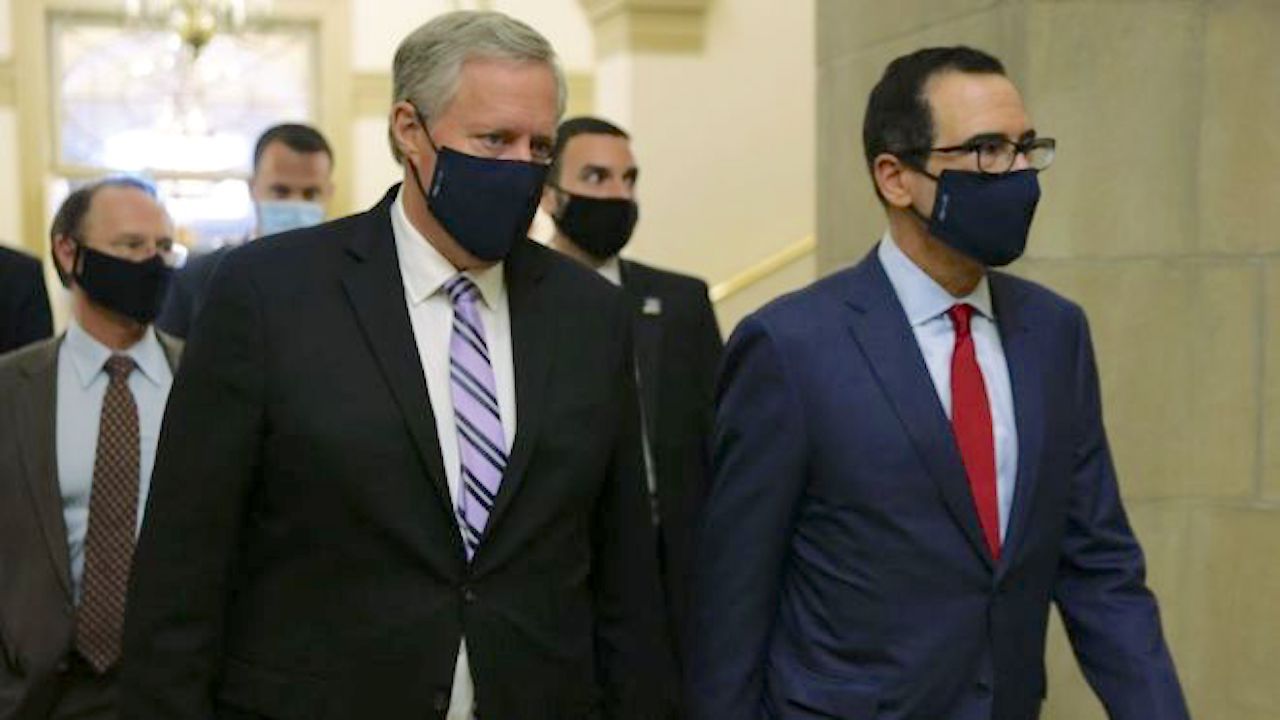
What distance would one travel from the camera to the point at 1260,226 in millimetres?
3770

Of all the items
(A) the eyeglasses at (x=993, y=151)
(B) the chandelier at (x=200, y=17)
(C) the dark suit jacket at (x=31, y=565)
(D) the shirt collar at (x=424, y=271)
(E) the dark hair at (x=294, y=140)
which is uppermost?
(B) the chandelier at (x=200, y=17)

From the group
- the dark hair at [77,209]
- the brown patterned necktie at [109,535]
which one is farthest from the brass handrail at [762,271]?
the brown patterned necktie at [109,535]

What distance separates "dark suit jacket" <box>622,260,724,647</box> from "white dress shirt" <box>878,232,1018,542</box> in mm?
1672

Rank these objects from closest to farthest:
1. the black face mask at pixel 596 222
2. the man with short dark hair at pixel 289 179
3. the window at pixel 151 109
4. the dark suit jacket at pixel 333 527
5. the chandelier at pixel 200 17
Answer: the dark suit jacket at pixel 333 527 < the black face mask at pixel 596 222 < the man with short dark hair at pixel 289 179 < the chandelier at pixel 200 17 < the window at pixel 151 109

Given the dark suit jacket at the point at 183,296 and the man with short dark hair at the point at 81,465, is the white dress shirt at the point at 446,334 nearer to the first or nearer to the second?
the man with short dark hair at the point at 81,465

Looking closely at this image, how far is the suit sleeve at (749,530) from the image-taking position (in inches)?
99.7

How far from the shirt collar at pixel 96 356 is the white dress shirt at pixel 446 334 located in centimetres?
127

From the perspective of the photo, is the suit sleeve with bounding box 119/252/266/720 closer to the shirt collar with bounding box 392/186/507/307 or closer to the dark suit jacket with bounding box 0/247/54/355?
the shirt collar with bounding box 392/186/507/307

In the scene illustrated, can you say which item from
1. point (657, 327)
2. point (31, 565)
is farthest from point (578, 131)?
point (31, 565)

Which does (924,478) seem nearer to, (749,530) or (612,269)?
(749,530)

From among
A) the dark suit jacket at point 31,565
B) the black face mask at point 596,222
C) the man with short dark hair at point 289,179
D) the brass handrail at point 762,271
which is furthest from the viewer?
the brass handrail at point 762,271

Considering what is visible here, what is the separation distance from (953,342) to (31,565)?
187 cm

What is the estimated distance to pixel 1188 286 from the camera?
3.77m

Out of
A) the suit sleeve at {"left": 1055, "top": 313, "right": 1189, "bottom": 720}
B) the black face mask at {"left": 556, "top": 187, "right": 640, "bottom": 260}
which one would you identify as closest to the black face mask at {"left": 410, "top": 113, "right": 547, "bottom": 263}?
the suit sleeve at {"left": 1055, "top": 313, "right": 1189, "bottom": 720}
